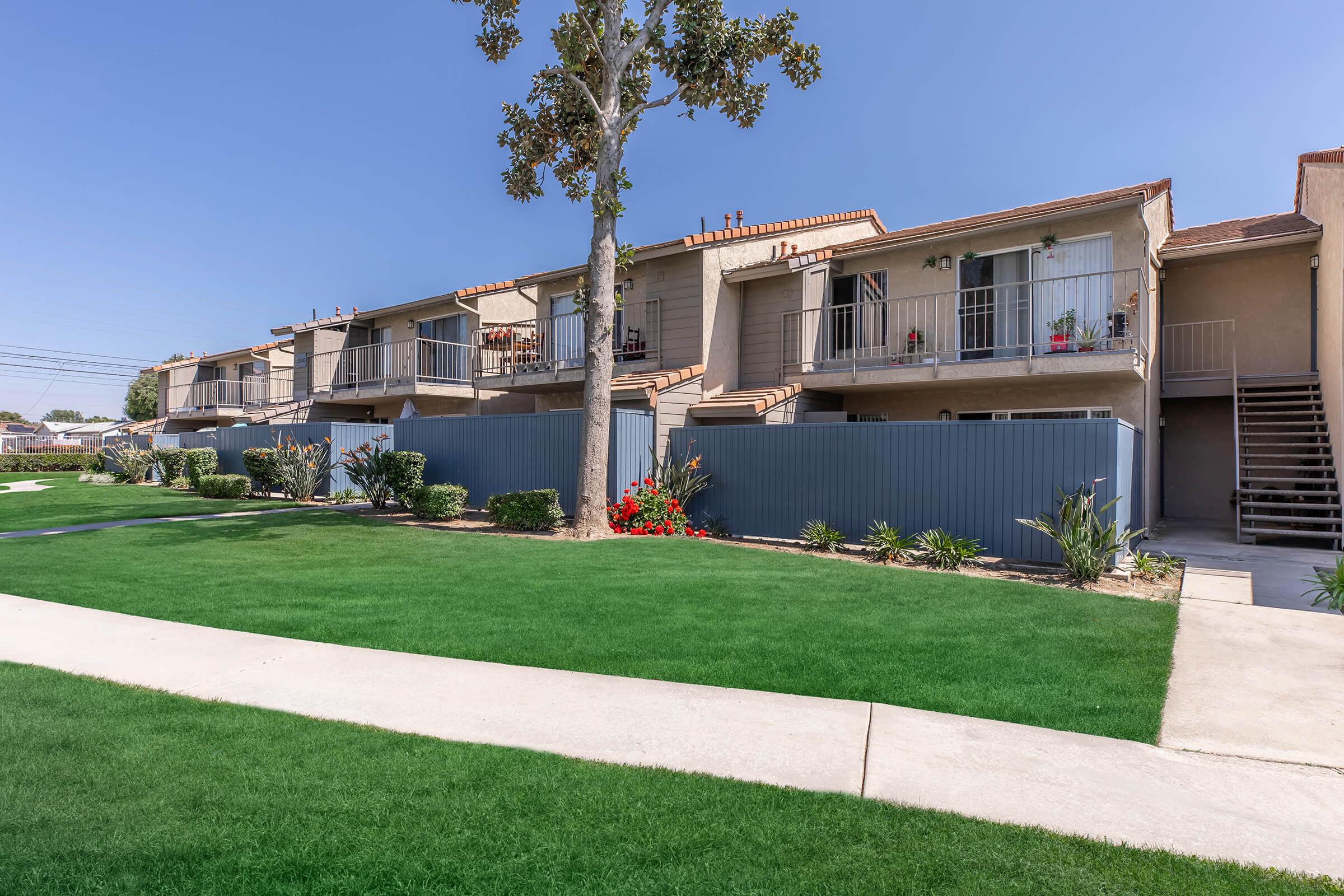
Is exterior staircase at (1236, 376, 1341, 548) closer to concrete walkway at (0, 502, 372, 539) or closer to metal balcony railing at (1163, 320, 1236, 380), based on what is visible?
metal balcony railing at (1163, 320, 1236, 380)

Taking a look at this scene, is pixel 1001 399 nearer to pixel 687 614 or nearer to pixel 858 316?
pixel 858 316

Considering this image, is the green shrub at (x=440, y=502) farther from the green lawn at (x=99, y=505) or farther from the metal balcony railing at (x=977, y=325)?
the metal balcony railing at (x=977, y=325)

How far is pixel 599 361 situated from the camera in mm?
13008

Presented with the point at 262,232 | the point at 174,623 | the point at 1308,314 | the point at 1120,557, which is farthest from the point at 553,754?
the point at 262,232

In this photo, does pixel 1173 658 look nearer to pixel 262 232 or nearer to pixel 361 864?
pixel 361 864

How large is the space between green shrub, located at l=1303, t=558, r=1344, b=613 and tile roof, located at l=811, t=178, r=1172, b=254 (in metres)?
7.13

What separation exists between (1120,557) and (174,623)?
1098cm

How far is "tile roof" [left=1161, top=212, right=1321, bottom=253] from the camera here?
14.3 m

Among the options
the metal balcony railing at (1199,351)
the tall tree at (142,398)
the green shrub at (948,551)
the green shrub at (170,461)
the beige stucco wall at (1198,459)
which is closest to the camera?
the green shrub at (948,551)

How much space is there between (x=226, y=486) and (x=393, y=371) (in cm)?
667

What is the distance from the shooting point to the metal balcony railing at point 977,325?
42.4ft

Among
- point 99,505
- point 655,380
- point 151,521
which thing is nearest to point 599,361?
point 655,380

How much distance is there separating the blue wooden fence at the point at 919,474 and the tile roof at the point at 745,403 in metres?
1.08

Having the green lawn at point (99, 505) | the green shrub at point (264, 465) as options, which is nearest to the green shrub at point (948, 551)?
the green lawn at point (99, 505)
